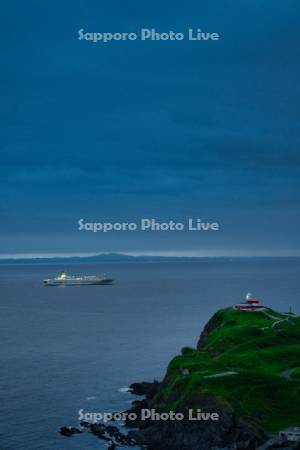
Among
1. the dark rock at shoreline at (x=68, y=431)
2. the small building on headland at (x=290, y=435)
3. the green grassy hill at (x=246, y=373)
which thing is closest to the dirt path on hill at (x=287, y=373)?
the green grassy hill at (x=246, y=373)

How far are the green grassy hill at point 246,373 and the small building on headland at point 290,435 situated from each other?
111cm

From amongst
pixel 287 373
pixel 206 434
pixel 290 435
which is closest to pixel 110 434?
pixel 206 434

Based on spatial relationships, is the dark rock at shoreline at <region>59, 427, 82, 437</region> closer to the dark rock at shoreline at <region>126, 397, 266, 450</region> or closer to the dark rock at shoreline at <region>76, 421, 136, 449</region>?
the dark rock at shoreline at <region>76, 421, 136, 449</region>

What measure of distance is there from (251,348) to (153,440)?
2136 cm

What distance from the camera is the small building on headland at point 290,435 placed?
49.5 meters

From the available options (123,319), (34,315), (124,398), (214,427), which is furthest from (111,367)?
(34,315)

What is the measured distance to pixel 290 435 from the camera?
4969 cm

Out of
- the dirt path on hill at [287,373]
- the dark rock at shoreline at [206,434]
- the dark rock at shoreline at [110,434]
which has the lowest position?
the dark rock at shoreline at [110,434]

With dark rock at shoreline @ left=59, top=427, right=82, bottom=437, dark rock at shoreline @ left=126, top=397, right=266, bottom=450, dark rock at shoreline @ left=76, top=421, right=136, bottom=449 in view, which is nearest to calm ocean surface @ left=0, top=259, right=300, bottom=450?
dark rock at shoreline @ left=59, top=427, right=82, bottom=437

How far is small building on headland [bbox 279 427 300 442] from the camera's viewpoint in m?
49.5

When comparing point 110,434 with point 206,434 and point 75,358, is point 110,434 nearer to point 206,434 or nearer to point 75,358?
point 206,434

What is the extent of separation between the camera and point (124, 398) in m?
73.0

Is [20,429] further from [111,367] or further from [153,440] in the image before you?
[111,367]

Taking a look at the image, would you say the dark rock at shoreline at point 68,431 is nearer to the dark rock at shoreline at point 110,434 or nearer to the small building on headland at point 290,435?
the dark rock at shoreline at point 110,434
